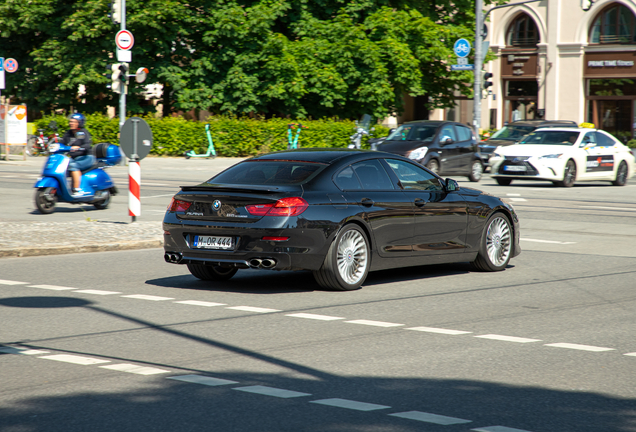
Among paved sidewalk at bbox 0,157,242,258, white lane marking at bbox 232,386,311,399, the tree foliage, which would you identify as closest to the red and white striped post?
paved sidewalk at bbox 0,157,242,258

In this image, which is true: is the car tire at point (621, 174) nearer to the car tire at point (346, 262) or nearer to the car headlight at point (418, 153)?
the car headlight at point (418, 153)

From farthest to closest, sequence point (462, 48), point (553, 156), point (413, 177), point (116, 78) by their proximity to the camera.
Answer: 1. point (462, 48)
2. point (116, 78)
3. point (553, 156)
4. point (413, 177)

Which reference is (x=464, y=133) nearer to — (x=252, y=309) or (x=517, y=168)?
(x=517, y=168)

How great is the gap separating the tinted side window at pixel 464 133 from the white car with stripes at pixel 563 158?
121 centimetres

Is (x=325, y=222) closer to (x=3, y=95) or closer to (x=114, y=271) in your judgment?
(x=114, y=271)

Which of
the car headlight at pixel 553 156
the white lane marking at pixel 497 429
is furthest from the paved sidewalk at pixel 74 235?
the car headlight at pixel 553 156

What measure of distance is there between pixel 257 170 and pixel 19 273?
2937 millimetres

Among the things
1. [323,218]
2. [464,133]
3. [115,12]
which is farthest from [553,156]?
[323,218]

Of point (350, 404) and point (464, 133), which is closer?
point (350, 404)

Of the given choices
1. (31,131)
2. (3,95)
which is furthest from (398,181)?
(3,95)

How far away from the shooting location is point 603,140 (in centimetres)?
2581

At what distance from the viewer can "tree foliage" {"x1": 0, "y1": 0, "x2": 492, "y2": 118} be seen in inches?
1407

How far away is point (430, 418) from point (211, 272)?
5.47 m

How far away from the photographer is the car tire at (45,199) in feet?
54.1
